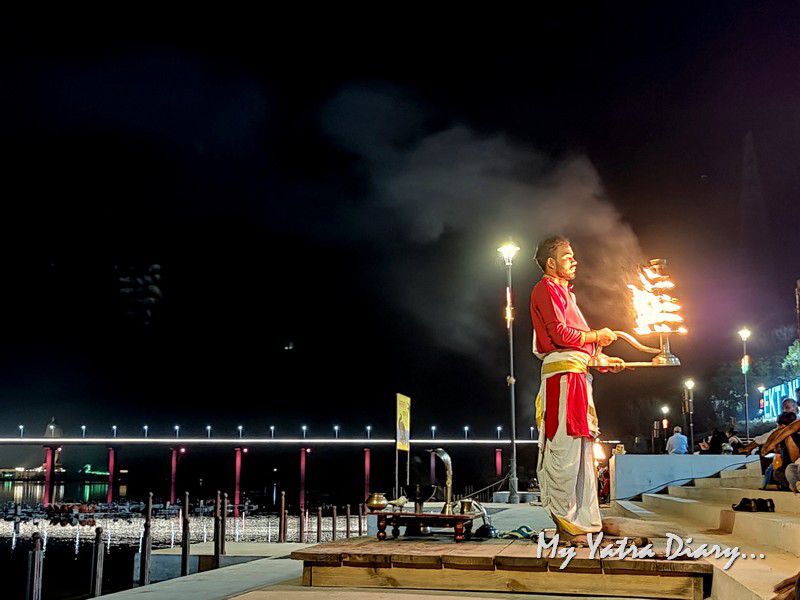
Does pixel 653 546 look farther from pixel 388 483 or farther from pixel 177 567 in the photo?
pixel 388 483

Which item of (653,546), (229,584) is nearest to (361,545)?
A: (229,584)

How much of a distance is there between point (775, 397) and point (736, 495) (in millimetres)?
41150

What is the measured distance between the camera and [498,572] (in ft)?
19.2

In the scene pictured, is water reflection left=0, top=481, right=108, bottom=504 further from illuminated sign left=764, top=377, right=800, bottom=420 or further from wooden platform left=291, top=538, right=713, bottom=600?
wooden platform left=291, top=538, right=713, bottom=600

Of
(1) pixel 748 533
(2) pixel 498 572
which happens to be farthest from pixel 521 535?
(1) pixel 748 533

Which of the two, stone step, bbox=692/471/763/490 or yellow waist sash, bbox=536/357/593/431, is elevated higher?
yellow waist sash, bbox=536/357/593/431

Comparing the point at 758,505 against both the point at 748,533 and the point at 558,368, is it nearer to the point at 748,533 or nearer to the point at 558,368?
the point at 748,533

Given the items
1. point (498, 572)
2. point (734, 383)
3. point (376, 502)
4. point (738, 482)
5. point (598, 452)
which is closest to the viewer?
point (498, 572)

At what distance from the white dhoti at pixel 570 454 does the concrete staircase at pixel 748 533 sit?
1125 mm

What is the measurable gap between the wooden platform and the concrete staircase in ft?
1.04

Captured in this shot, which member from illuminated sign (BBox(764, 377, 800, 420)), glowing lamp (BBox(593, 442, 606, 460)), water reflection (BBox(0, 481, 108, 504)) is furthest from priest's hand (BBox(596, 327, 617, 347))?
water reflection (BBox(0, 481, 108, 504))

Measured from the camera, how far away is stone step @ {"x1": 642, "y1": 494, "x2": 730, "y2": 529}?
8.92 meters

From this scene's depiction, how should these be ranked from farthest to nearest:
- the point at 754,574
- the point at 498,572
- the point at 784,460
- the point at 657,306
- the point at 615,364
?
the point at 784,460 → the point at 657,306 → the point at 615,364 → the point at 498,572 → the point at 754,574

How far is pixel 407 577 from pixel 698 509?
543cm
